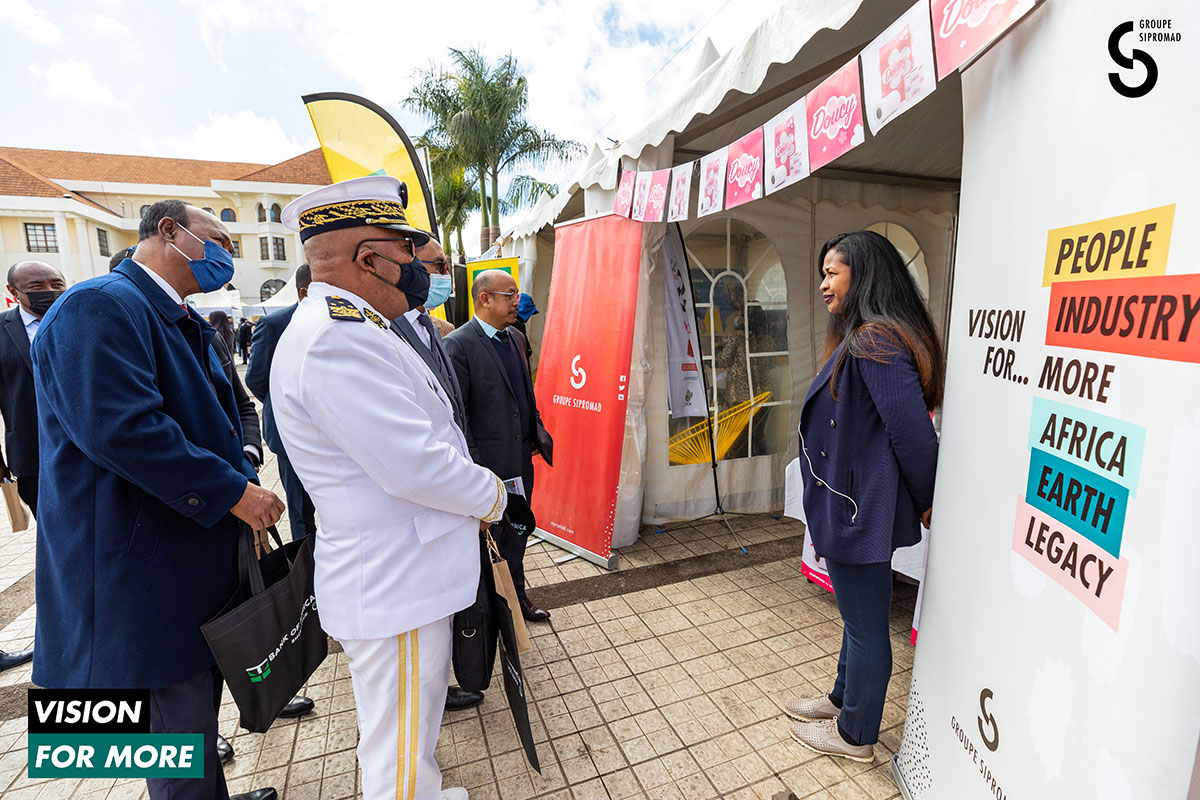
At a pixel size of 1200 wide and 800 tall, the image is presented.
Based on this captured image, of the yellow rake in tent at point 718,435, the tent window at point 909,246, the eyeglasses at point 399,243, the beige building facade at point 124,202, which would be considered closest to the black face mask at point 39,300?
the eyeglasses at point 399,243

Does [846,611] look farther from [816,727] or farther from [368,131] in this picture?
[368,131]

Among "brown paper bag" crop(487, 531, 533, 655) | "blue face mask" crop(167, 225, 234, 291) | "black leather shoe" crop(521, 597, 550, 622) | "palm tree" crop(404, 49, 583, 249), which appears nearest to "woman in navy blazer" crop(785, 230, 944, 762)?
"brown paper bag" crop(487, 531, 533, 655)

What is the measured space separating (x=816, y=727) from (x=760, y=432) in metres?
2.94

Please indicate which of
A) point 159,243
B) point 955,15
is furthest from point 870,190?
point 159,243

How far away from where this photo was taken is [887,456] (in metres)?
1.87

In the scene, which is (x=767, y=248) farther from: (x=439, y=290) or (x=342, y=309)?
(x=342, y=309)

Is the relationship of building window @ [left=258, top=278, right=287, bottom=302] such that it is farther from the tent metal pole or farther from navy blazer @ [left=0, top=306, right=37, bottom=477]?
the tent metal pole

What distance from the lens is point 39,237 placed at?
2698 centimetres

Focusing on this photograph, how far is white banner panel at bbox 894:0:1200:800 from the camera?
3.29 ft

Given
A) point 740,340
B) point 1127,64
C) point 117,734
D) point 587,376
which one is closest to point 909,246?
point 740,340

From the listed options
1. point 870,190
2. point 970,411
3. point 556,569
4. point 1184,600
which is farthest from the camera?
point 870,190

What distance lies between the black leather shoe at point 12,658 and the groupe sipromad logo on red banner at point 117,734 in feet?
4.27

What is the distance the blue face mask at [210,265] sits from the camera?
1.74m

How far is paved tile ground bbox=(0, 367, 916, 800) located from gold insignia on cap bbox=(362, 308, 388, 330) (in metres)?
1.77
